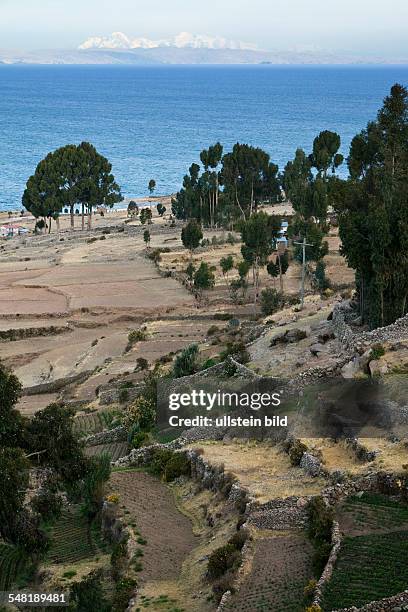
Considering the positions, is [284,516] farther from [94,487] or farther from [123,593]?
[94,487]

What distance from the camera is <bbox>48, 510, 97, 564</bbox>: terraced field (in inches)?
846

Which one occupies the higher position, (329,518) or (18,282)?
(329,518)

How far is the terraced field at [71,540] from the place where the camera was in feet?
70.5

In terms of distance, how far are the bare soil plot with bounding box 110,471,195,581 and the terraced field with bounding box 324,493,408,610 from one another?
393 centimetres

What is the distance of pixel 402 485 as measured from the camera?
65.0ft

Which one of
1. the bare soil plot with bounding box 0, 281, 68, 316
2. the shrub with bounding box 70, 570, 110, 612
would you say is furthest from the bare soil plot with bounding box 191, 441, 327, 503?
the bare soil plot with bounding box 0, 281, 68, 316

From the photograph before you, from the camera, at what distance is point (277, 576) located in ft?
59.5

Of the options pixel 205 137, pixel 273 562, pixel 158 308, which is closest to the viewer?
pixel 273 562

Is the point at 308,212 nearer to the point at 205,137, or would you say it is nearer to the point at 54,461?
the point at 54,461

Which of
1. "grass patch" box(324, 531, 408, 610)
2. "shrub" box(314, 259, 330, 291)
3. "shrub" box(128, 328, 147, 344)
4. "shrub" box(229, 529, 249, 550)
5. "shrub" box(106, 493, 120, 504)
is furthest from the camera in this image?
"shrub" box(314, 259, 330, 291)

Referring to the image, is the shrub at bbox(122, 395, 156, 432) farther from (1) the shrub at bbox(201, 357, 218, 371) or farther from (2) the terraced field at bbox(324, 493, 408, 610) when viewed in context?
(2) the terraced field at bbox(324, 493, 408, 610)

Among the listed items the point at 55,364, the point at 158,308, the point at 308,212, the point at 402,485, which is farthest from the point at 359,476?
the point at 308,212

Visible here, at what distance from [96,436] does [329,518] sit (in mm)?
11906

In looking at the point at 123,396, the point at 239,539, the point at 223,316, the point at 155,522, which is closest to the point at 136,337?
the point at 223,316
